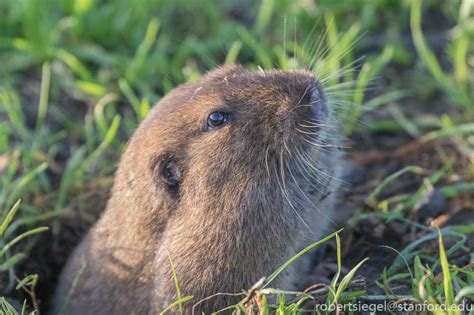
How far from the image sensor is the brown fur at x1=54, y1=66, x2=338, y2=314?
320cm

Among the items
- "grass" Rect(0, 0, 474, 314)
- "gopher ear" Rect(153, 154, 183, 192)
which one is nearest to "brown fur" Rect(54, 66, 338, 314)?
"gopher ear" Rect(153, 154, 183, 192)

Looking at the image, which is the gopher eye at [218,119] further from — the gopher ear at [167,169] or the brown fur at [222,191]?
the gopher ear at [167,169]

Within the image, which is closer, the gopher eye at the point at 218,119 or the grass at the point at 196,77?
the gopher eye at the point at 218,119

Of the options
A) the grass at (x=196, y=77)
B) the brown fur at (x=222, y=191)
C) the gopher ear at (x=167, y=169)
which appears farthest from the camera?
the grass at (x=196, y=77)

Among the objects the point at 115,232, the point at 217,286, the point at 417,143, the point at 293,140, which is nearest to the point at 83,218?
the point at 115,232

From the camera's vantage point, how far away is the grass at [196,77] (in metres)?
4.07

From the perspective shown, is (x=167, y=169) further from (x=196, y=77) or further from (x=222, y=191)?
(x=196, y=77)

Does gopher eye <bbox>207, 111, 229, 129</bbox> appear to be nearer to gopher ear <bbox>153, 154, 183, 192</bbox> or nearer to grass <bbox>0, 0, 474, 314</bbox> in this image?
gopher ear <bbox>153, 154, 183, 192</bbox>

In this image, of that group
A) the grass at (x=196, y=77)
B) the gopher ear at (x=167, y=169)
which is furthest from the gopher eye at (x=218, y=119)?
the grass at (x=196, y=77)

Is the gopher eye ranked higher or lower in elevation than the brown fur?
higher

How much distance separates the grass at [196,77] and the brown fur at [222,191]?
0.56 meters

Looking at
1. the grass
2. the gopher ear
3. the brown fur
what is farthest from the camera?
the grass

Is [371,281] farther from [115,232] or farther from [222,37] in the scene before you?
[222,37]

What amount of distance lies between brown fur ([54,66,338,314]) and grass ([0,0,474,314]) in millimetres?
560
